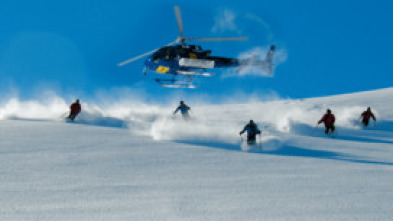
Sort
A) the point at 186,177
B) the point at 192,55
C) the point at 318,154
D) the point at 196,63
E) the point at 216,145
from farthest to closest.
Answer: the point at 192,55
the point at 196,63
the point at 216,145
the point at 318,154
the point at 186,177

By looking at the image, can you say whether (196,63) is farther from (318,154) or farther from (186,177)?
(186,177)

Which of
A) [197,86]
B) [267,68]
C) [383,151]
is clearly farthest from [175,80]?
[383,151]

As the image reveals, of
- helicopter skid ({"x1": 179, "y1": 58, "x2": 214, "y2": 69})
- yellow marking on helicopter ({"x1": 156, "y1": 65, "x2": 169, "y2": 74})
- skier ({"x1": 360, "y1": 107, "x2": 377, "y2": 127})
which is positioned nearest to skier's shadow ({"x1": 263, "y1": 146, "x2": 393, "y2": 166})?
skier ({"x1": 360, "y1": 107, "x2": 377, "y2": 127})

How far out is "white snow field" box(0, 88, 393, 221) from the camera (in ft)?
15.5

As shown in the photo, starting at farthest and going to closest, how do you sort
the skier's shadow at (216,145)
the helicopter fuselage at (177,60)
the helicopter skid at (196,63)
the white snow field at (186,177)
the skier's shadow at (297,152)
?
the helicopter fuselage at (177,60)
the helicopter skid at (196,63)
the skier's shadow at (216,145)
the skier's shadow at (297,152)
the white snow field at (186,177)

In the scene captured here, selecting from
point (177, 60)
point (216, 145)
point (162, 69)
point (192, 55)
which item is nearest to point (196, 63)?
point (192, 55)

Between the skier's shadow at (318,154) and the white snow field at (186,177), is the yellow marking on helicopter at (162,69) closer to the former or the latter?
the white snow field at (186,177)

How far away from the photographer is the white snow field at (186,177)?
Result: 15.5 feet

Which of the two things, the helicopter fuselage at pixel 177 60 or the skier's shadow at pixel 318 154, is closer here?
the skier's shadow at pixel 318 154

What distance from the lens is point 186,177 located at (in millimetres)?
6559

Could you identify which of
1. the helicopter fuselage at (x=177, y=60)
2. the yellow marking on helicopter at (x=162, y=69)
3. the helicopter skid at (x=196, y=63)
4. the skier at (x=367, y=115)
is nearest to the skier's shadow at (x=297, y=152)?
the helicopter skid at (x=196, y=63)

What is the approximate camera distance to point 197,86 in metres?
18.5

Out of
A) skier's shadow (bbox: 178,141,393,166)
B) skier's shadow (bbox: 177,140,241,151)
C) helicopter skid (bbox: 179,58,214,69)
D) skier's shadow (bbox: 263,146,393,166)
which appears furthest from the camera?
helicopter skid (bbox: 179,58,214,69)

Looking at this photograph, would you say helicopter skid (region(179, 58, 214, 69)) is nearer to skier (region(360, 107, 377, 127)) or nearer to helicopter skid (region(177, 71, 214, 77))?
helicopter skid (region(177, 71, 214, 77))
